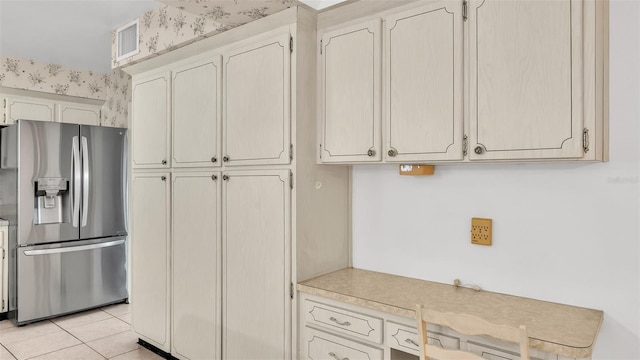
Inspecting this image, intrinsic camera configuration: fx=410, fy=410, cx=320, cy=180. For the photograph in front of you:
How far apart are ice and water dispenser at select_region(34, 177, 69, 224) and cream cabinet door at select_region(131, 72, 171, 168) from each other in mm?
1238

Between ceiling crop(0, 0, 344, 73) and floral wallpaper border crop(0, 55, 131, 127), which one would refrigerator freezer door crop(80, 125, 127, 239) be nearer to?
floral wallpaper border crop(0, 55, 131, 127)

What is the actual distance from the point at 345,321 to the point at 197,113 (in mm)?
1603

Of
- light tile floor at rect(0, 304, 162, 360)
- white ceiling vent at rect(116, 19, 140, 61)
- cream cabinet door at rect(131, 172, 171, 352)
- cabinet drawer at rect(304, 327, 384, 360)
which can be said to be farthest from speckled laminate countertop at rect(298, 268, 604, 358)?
white ceiling vent at rect(116, 19, 140, 61)

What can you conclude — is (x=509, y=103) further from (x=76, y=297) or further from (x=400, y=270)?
(x=76, y=297)

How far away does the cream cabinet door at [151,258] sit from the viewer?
2.92 meters

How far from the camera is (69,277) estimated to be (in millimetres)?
3957

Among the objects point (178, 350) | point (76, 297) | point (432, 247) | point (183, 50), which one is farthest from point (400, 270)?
point (76, 297)

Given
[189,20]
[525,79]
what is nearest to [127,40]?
[189,20]

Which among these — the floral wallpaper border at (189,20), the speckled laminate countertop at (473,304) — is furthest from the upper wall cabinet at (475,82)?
the speckled laminate countertop at (473,304)

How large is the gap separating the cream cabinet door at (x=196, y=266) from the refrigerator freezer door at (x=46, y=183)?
177 cm

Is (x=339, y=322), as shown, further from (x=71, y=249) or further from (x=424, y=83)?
(x=71, y=249)

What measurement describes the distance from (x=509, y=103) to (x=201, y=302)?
7.00ft

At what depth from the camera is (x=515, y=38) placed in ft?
5.39

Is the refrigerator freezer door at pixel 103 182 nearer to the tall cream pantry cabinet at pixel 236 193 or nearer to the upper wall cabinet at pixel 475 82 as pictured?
the tall cream pantry cabinet at pixel 236 193
